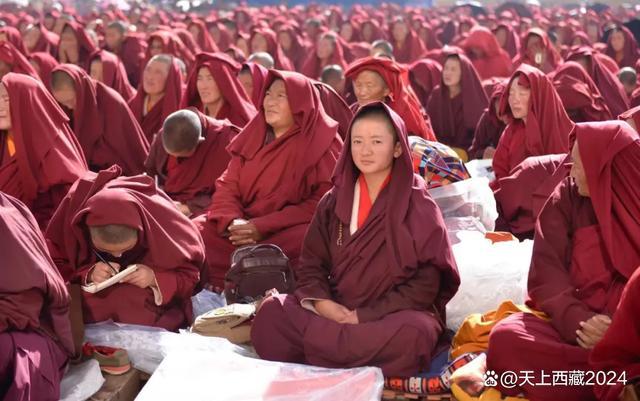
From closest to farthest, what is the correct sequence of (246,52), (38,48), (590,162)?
(590,162), (38,48), (246,52)

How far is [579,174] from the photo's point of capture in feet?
11.9

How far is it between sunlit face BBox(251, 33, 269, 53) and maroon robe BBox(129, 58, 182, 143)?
550 centimetres

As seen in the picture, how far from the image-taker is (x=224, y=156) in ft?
18.9

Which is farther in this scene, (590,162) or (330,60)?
(330,60)

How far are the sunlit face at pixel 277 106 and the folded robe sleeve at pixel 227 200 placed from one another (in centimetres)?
29

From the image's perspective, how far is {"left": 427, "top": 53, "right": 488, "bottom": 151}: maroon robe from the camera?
833 centimetres

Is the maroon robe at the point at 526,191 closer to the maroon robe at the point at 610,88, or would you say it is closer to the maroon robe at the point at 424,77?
the maroon robe at the point at 610,88

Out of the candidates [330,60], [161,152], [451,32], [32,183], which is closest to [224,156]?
[161,152]

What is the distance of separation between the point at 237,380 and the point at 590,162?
1.48 meters

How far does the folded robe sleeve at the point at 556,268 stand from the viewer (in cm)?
352

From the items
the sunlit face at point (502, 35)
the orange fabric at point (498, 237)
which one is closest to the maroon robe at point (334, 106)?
the orange fabric at point (498, 237)

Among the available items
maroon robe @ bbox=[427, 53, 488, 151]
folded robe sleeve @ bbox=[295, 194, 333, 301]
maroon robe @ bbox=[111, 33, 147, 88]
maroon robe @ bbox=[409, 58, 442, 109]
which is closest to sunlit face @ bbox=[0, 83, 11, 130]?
folded robe sleeve @ bbox=[295, 194, 333, 301]

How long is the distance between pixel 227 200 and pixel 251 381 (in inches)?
65.3

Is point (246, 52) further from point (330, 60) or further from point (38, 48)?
point (38, 48)
